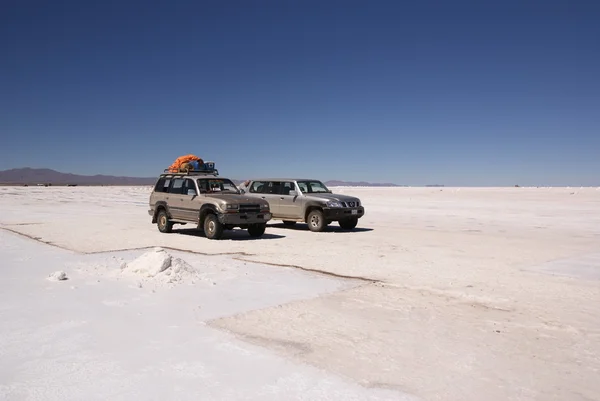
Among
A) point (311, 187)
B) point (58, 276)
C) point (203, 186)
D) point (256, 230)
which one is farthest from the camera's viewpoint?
point (311, 187)

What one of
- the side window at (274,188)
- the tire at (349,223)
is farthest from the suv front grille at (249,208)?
the tire at (349,223)

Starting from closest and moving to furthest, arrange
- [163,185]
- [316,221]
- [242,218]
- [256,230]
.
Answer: [242,218] → [256,230] → [163,185] → [316,221]

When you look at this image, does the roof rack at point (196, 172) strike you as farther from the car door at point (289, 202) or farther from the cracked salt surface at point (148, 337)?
the cracked salt surface at point (148, 337)

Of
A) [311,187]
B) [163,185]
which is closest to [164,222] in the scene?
[163,185]

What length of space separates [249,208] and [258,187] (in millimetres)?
4475

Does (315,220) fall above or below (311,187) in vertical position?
below

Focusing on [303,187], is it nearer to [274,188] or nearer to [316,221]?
[274,188]

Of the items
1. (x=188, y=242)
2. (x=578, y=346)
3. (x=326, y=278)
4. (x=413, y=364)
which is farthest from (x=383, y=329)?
(x=188, y=242)

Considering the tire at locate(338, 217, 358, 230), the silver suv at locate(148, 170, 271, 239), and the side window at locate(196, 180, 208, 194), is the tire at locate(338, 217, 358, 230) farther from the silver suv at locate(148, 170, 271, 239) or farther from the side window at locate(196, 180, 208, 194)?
the side window at locate(196, 180, 208, 194)

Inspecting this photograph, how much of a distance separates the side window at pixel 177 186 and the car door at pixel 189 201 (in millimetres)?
176

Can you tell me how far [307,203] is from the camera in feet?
56.1

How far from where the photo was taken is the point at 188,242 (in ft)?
44.8

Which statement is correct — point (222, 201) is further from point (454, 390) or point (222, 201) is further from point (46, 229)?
point (454, 390)

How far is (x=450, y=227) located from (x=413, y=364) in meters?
15.1
